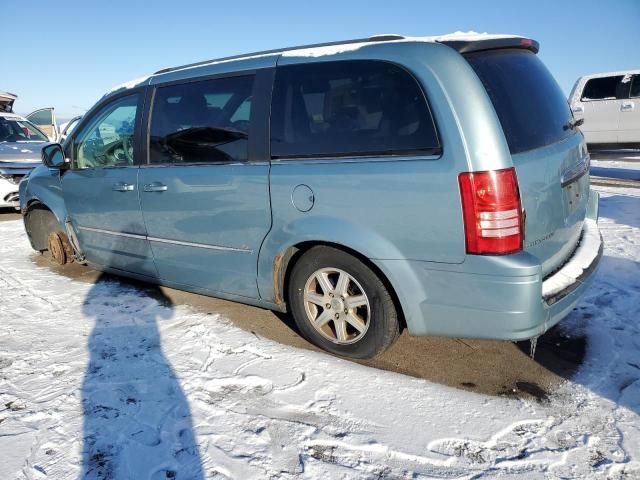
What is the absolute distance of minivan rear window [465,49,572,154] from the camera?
2.50 metres

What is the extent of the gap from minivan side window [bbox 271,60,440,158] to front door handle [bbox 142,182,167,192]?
1004 mm

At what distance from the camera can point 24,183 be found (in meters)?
5.05

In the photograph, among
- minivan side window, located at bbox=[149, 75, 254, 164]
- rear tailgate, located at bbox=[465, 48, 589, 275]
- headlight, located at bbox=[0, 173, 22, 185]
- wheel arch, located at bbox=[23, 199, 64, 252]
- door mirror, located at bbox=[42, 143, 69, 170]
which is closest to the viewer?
rear tailgate, located at bbox=[465, 48, 589, 275]

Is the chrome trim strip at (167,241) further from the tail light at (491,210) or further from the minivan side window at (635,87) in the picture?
the minivan side window at (635,87)

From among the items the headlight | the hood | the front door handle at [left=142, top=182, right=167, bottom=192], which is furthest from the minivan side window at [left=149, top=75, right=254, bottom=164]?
the hood

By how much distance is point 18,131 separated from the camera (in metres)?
9.14

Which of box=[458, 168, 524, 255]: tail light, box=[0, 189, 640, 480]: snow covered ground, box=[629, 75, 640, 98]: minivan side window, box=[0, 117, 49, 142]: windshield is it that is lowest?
→ box=[0, 189, 640, 480]: snow covered ground

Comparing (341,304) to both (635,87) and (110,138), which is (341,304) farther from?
(635,87)

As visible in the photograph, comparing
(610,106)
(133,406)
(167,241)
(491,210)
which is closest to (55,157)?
(167,241)

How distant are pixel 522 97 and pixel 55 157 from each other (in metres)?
3.87

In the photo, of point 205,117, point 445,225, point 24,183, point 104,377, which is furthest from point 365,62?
point 24,183

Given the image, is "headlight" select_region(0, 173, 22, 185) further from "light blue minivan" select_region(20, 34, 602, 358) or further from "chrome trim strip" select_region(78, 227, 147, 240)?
"light blue minivan" select_region(20, 34, 602, 358)

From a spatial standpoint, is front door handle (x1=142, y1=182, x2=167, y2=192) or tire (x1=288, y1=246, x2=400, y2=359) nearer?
tire (x1=288, y1=246, x2=400, y2=359)

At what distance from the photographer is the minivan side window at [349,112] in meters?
2.50
